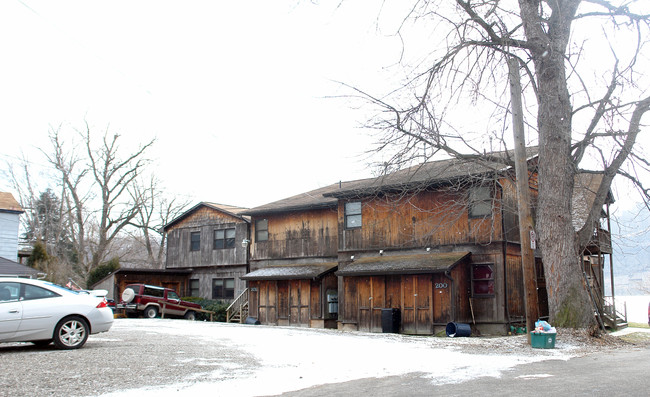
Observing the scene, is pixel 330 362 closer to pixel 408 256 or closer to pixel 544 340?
pixel 544 340

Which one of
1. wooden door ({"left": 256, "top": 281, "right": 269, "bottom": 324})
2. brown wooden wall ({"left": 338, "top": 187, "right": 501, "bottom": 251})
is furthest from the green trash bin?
wooden door ({"left": 256, "top": 281, "right": 269, "bottom": 324})

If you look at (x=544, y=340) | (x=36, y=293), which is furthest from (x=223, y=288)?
(x=544, y=340)

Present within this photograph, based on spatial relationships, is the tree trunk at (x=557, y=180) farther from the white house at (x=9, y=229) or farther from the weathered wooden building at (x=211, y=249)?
the white house at (x=9, y=229)

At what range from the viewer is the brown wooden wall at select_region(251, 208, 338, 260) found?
28.0 meters

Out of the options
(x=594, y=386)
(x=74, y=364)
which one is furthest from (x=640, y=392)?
(x=74, y=364)

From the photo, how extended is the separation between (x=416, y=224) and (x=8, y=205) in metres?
22.5

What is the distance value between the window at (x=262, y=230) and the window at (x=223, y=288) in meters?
3.84

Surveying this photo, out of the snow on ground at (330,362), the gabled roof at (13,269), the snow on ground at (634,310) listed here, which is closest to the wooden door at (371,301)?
the snow on ground at (330,362)

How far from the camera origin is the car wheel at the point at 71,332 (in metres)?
11.4

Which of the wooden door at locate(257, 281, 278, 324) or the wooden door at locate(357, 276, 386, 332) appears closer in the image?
the wooden door at locate(357, 276, 386, 332)

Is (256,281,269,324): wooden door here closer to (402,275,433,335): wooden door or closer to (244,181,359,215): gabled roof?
(244,181,359,215): gabled roof

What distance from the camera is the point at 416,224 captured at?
23.6m

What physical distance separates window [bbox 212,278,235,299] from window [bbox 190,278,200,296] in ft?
5.13

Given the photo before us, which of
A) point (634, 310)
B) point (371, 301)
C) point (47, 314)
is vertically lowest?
point (634, 310)
